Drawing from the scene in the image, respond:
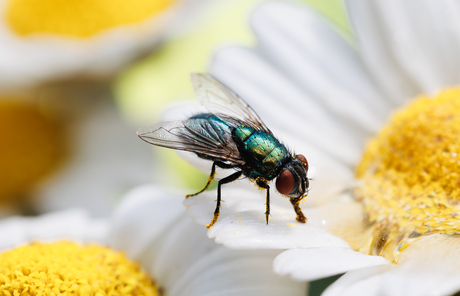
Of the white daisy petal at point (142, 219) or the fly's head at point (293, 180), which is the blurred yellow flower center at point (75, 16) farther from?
the fly's head at point (293, 180)

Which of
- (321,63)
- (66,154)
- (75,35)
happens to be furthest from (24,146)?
(321,63)

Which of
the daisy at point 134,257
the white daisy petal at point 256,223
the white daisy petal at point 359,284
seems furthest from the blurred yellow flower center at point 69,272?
the white daisy petal at point 359,284

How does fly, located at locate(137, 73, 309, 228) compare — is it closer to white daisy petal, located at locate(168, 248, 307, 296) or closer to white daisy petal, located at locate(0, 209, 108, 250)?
white daisy petal, located at locate(168, 248, 307, 296)

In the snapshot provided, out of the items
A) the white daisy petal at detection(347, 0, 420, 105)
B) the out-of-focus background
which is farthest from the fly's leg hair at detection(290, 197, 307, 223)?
the out-of-focus background

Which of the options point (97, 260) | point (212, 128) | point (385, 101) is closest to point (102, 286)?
point (97, 260)

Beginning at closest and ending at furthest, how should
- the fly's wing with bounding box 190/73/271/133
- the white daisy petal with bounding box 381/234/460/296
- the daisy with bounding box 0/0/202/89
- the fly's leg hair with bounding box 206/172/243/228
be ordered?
the white daisy petal with bounding box 381/234/460/296 < the fly's leg hair with bounding box 206/172/243/228 < the fly's wing with bounding box 190/73/271/133 < the daisy with bounding box 0/0/202/89

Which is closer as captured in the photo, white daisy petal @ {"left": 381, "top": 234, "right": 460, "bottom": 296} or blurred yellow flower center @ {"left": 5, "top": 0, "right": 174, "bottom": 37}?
white daisy petal @ {"left": 381, "top": 234, "right": 460, "bottom": 296}

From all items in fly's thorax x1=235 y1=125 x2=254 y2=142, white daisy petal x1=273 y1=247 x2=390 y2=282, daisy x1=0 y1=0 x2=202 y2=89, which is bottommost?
white daisy petal x1=273 y1=247 x2=390 y2=282
